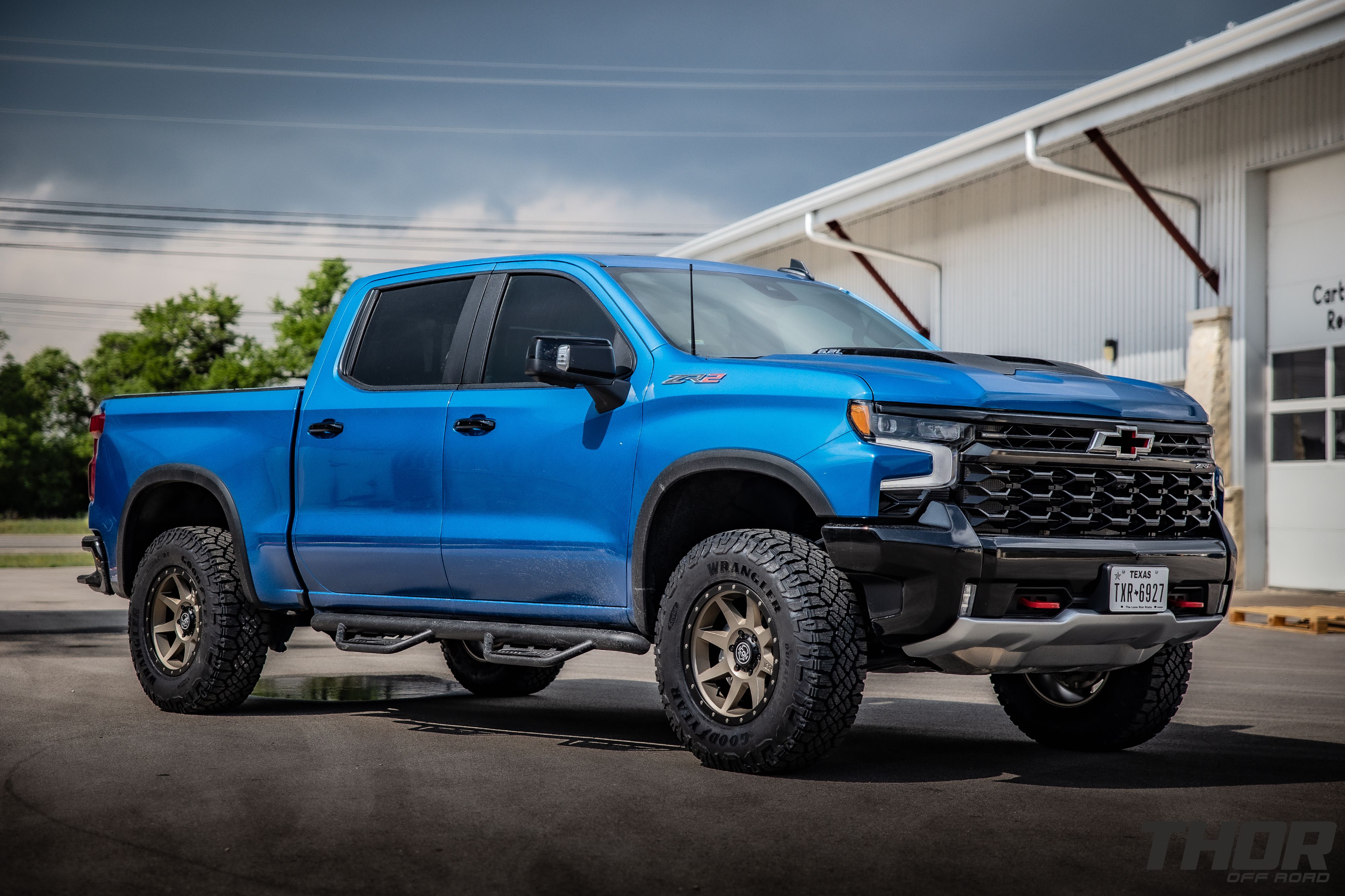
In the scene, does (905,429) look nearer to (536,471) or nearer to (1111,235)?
(536,471)

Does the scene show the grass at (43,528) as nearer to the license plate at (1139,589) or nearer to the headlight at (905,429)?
the headlight at (905,429)

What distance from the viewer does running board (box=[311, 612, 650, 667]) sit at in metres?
6.11

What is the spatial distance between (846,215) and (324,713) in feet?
56.1

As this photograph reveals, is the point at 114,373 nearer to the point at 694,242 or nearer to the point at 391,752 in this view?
the point at 694,242

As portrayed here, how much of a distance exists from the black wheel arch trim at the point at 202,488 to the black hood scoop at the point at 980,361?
311 cm

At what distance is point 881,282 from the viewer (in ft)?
82.0

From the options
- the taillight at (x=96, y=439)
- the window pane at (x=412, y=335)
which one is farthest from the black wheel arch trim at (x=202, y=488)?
the window pane at (x=412, y=335)

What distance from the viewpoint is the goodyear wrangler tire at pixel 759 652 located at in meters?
5.36

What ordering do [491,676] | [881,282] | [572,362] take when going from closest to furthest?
[572,362] → [491,676] → [881,282]

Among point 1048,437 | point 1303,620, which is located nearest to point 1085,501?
point 1048,437

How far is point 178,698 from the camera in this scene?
24.5 feet

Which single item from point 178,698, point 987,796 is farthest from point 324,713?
point 987,796

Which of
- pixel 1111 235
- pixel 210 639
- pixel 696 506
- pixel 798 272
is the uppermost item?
pixel 1111 235

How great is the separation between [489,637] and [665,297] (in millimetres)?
1677
